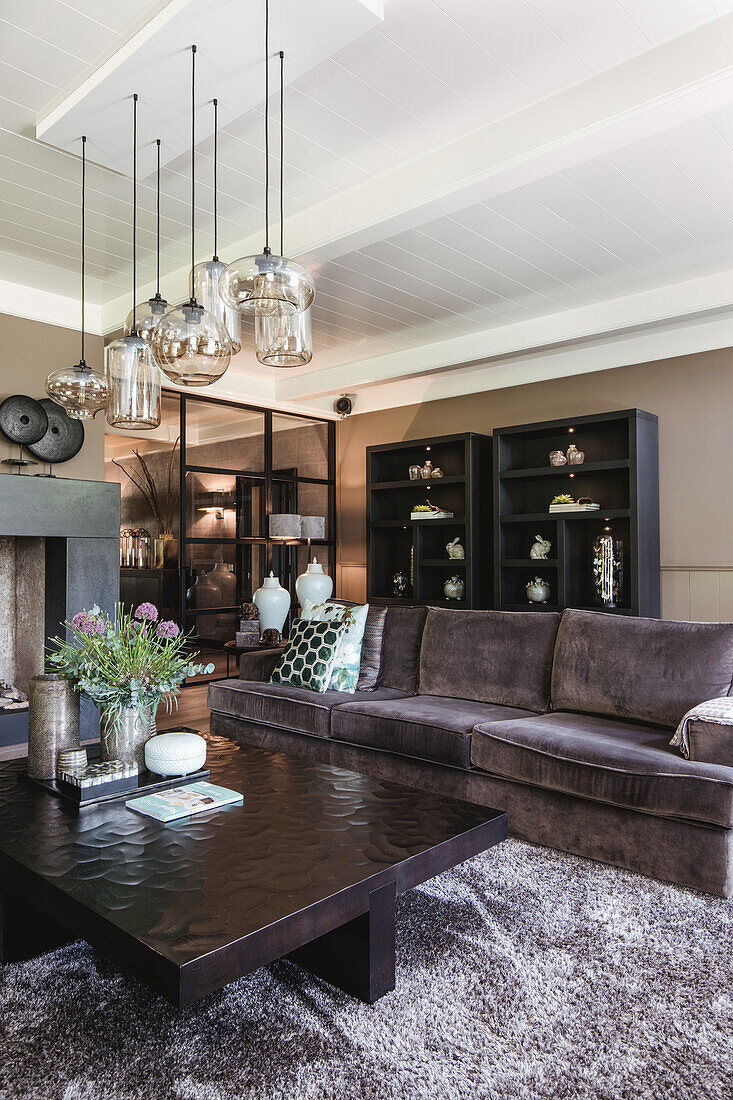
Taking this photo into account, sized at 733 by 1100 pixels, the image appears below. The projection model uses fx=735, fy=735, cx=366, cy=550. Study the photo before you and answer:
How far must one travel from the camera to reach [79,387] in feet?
9.09

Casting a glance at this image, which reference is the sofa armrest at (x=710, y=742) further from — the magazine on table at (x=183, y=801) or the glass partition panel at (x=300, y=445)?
the glass partition panel at (x=300, y=445)

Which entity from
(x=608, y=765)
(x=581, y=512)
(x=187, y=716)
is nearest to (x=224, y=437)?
Answer: (x=187, y=716)

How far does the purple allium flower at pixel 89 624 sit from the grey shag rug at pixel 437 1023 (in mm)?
899

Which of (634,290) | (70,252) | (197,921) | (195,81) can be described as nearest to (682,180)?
(634,290)

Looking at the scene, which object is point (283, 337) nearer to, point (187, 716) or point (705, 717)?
point (705, 717)

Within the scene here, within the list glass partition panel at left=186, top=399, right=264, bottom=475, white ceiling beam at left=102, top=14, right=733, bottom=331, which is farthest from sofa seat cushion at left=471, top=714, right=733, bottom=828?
glass partition panel at left=186, top=399, right=264, bottom=475

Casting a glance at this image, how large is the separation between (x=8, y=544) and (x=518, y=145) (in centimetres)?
366

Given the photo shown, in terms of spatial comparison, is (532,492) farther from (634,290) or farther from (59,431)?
(59,431)

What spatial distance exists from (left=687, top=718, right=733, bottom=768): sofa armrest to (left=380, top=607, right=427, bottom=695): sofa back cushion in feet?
5.24

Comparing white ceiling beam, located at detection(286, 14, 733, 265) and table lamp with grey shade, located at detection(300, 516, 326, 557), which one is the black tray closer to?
white ceiling beam, located at detection(286, 14, 733, 265)

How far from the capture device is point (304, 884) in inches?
63.4

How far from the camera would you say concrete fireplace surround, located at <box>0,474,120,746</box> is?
4.29 meters

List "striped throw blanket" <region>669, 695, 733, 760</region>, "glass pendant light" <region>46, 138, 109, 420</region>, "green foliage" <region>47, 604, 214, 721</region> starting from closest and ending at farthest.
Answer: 1. "green foliage" <region>47, 604, 214, 721</region>
2. "striped throw blanket" <region>669, 695, 733, 760</region>
3. "glass pendant light" <region>46, 138, 109, 420</region>

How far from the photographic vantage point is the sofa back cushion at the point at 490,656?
3.38 meters
